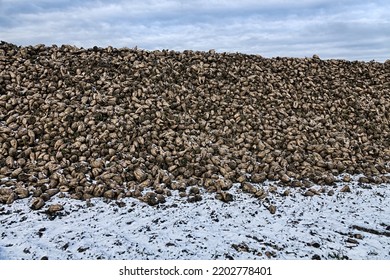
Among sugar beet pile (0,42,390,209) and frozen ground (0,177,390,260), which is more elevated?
sugar beet pile (0,42,390,209)

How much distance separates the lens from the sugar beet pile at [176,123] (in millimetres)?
6938

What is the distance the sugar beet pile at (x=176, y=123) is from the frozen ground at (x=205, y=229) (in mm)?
308

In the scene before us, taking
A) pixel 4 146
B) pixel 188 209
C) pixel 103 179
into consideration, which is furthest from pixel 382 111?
pixel 4 146

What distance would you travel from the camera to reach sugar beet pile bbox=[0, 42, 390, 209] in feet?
22.8

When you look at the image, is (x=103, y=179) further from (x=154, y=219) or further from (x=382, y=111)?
(x=382, y=111)

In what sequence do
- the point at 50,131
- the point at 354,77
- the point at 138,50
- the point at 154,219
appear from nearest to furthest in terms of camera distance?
1. the point at 154,219
2. the point at 50,131
3. the point at 138,50
4. the point at 354,77

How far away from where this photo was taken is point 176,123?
8.49 metres

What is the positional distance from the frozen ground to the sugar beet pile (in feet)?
1.01

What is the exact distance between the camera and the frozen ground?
16.7 ft

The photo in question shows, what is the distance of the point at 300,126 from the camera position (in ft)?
29.8

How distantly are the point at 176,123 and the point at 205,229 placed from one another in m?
3.39

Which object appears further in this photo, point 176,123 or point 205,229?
point 176,123

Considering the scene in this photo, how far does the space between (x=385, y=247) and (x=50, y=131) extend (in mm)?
6526

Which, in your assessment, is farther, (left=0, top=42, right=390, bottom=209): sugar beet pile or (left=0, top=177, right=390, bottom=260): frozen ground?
(left=0, top=42, right=390, bottom=209): sugar beet pile
